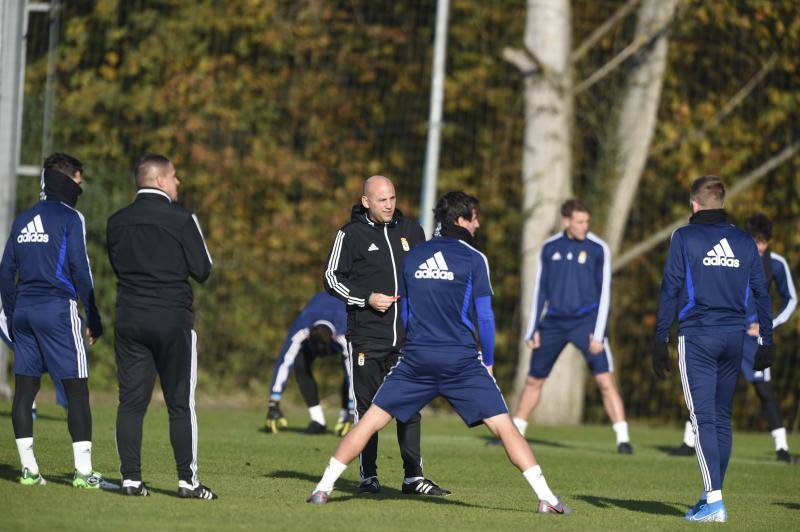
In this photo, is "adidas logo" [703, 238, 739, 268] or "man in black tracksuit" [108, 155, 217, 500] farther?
"adidas logo" [703, 238, 739, 268]

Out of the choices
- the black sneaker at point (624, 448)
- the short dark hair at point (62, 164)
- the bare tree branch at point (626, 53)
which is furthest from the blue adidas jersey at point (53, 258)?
the bare tree branch at point (626, 53)

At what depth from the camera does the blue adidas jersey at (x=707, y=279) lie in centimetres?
841

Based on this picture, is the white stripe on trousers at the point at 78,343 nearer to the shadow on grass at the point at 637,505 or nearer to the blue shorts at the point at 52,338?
the blue shorts at the point at 52,338

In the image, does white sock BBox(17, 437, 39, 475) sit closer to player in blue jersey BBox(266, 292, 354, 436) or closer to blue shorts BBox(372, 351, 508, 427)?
blue shorts BBox(372, 351, 508, 427)

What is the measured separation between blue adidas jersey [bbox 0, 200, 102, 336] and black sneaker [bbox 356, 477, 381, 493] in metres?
2.09

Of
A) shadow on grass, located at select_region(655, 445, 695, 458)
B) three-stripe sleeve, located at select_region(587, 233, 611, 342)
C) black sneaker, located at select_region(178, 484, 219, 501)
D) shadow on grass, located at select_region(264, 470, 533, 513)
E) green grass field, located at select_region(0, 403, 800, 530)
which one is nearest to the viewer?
green grass field, located at select_region(0, 403, 800, 530)

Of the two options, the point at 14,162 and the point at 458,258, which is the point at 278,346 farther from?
the point at 458,258

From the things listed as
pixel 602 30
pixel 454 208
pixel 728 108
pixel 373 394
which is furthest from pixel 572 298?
pixel 728 108

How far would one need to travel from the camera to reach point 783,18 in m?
18.7

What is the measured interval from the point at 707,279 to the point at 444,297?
5.67ft

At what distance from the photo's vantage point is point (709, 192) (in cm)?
852

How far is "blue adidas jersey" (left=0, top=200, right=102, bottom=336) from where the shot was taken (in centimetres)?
862

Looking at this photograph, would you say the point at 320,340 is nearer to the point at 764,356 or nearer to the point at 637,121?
the point at 764,356

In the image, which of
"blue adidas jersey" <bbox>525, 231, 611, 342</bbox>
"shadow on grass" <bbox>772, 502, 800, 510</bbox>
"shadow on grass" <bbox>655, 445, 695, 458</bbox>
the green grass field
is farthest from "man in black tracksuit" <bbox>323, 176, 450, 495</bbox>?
"shadow on grass" <bbox>655, 445, 695, 458</bbox>
